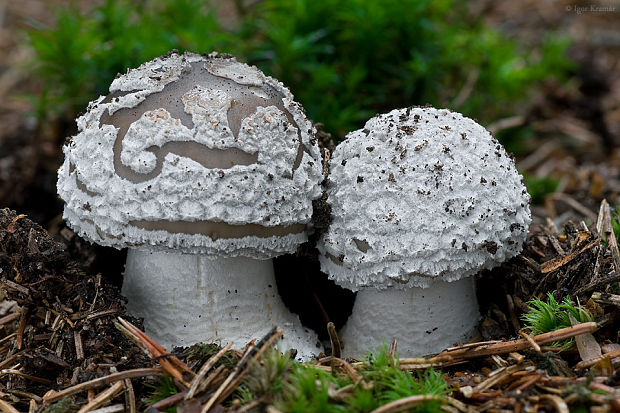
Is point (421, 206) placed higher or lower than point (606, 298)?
higher

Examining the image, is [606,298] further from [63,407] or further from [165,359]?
[63,407]

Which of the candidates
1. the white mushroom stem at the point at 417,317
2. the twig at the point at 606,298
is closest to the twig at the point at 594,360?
the twig at the point at 606,298

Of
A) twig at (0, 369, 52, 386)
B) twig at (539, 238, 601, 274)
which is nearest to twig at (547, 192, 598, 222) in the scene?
twig at (539, 238, 601, 274)

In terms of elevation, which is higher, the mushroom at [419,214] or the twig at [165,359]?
the mushroom at [419,214]

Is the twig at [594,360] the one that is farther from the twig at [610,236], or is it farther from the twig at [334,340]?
the twig at [334,340]

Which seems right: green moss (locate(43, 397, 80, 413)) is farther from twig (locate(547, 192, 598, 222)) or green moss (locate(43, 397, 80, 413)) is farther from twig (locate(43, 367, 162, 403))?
twig (locate(547, 192, 598, 222))

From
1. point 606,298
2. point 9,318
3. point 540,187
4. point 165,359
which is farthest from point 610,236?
point 9,318

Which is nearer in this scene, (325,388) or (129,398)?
(325,388)

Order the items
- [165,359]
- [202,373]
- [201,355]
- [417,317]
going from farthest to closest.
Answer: [417,317] < [201,355] < [165,359] < [202,373]
